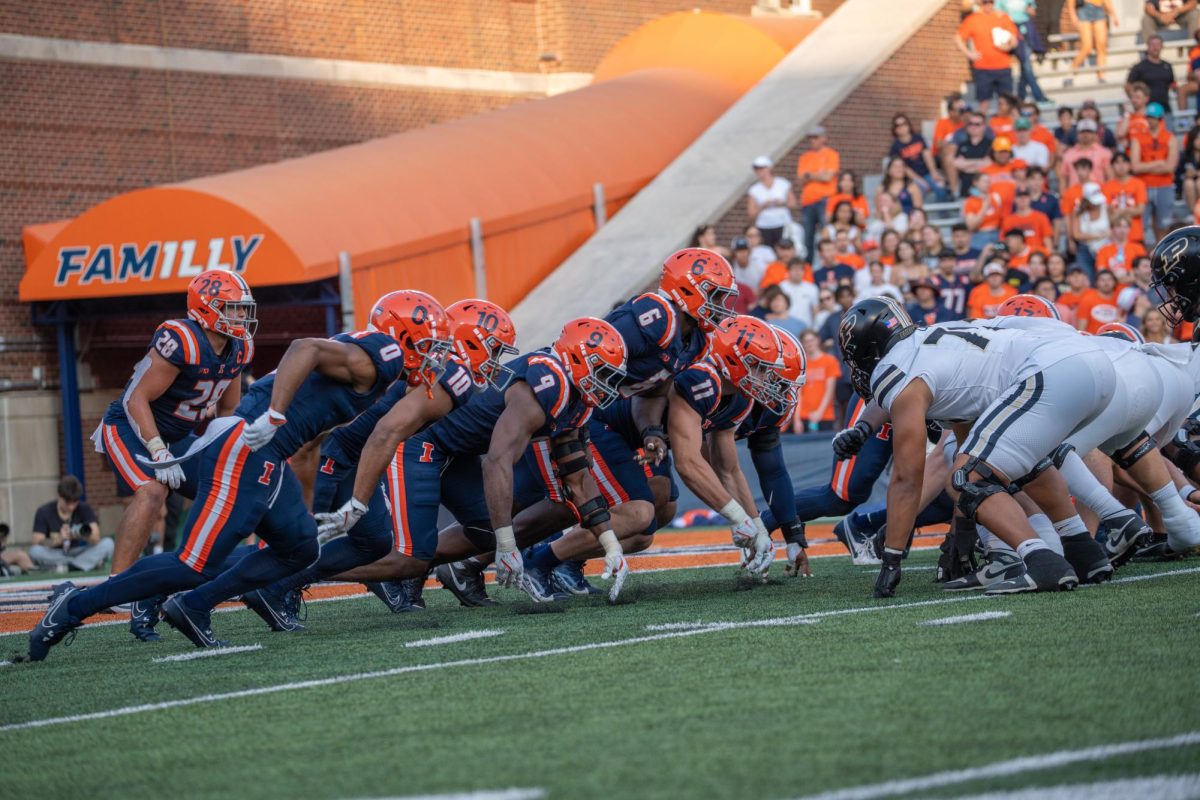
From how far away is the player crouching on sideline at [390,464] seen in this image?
8.17 meters

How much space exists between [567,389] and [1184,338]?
29.2ft

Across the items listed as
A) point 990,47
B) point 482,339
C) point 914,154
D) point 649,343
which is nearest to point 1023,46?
point 990,47

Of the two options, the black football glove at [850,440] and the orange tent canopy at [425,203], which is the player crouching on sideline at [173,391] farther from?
the orange tent canopy at [425,203]

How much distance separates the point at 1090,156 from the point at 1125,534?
32.1ft

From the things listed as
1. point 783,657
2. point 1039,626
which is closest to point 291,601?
point 783,657

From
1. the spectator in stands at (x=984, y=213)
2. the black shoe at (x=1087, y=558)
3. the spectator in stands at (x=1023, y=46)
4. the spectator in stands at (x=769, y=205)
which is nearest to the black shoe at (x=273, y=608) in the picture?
the black shoe at (x=1087, y=558)

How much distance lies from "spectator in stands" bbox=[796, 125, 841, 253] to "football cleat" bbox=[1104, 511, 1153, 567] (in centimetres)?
Answer: 1085

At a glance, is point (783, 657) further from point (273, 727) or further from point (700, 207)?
point (700, 207)

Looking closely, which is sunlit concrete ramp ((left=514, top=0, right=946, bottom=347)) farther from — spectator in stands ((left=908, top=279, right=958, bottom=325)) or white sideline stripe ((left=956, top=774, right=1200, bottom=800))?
white sideline stripe ((left=956, top=774, right=1200, bottom=800))

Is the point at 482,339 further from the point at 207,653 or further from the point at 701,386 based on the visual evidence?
the point at 207,653

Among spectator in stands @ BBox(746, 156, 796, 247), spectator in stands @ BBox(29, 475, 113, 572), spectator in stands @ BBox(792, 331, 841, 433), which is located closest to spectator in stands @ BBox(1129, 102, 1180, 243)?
spectator in stands @ BBox(792, 331, 841, 433)

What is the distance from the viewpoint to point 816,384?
16.6 metres

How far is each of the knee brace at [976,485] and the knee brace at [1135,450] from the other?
1.15 meters

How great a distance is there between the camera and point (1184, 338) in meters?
15.4
